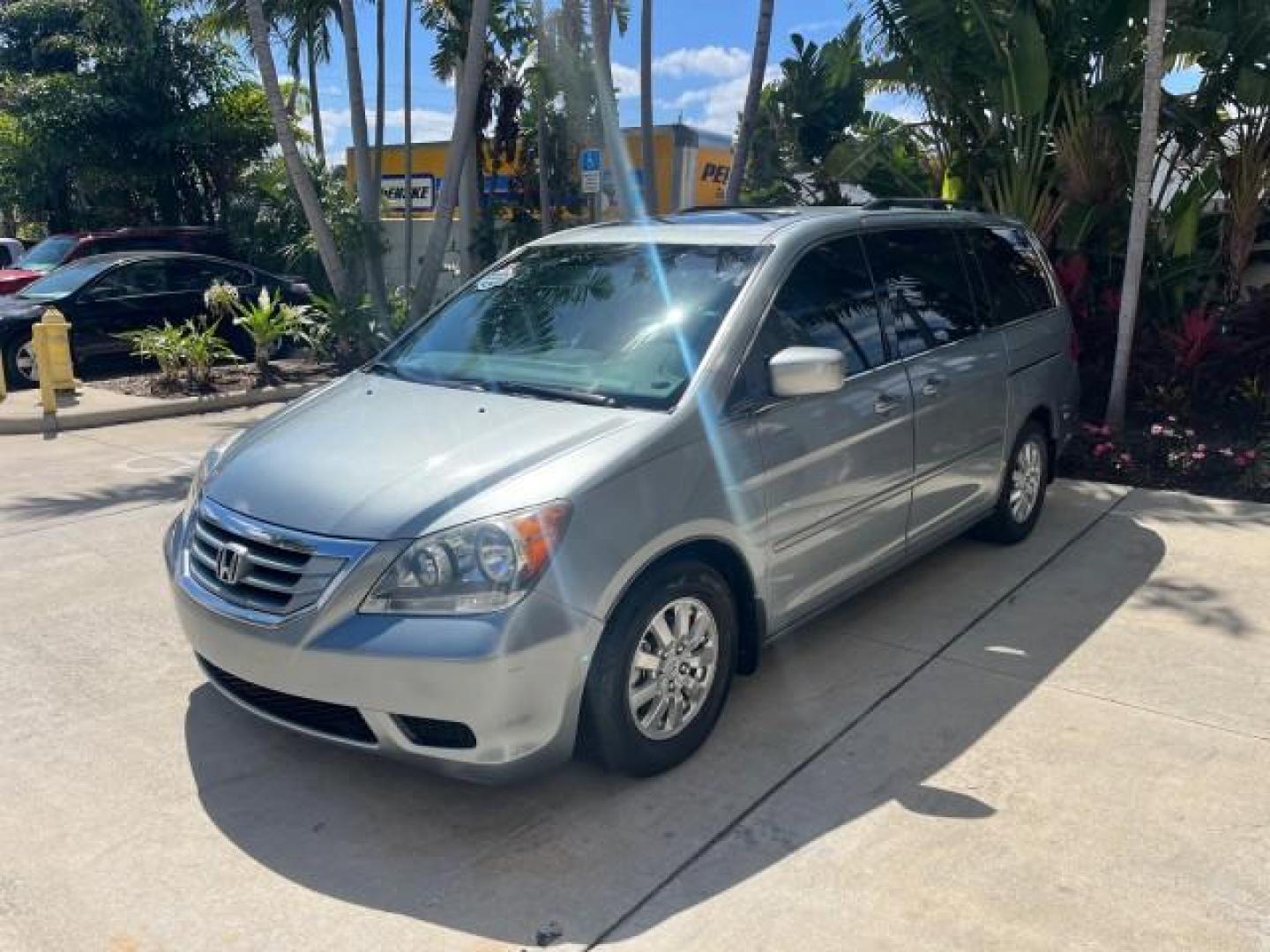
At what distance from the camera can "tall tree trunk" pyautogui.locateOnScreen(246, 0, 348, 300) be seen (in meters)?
10.7

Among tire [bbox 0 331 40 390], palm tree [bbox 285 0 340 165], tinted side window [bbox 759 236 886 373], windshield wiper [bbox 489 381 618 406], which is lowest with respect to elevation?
tire [bbox 0 331 40 390]

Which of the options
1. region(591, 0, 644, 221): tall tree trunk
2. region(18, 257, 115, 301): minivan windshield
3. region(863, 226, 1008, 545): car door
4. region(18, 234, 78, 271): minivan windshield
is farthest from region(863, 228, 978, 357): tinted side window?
region(18, 234, 78, 271): minivan windshield

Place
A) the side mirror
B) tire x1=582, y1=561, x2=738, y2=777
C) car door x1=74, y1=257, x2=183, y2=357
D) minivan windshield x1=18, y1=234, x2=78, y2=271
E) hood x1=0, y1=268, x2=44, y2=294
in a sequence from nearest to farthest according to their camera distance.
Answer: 1. tire x1=582, y1=561, x2=738, y2=777
2. the side mirror
3. car door x1=74, y1=257, x2=183, y2=357
4. hood x1=0, y1=268, x2=44, y2=294
5. minivan windshield x1=18, y1=234, x2=78, y2=271

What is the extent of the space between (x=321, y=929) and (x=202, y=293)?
36.5ft

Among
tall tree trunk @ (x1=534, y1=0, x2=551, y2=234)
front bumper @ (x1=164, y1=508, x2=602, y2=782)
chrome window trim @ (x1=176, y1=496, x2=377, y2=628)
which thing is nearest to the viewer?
front bumper @ (x1=164, y1=508, x2=602, y2=782)

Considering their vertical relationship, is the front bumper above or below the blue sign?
below

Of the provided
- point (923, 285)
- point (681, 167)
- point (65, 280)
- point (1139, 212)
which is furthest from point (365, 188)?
point (923, 285)

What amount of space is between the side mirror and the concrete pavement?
3.99 feet

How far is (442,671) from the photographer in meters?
2.95

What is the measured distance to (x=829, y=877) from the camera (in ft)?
9.90

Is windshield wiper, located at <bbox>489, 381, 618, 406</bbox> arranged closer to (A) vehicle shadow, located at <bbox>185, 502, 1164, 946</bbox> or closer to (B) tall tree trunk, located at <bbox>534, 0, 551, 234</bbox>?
(A) vehicle shadow, located at <bbox>185, 502, 1164, 946</bbox>

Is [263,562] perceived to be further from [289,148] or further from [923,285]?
[289,148]

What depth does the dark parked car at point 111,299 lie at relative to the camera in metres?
11.2

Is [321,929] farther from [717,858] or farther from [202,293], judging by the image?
[202,293]
